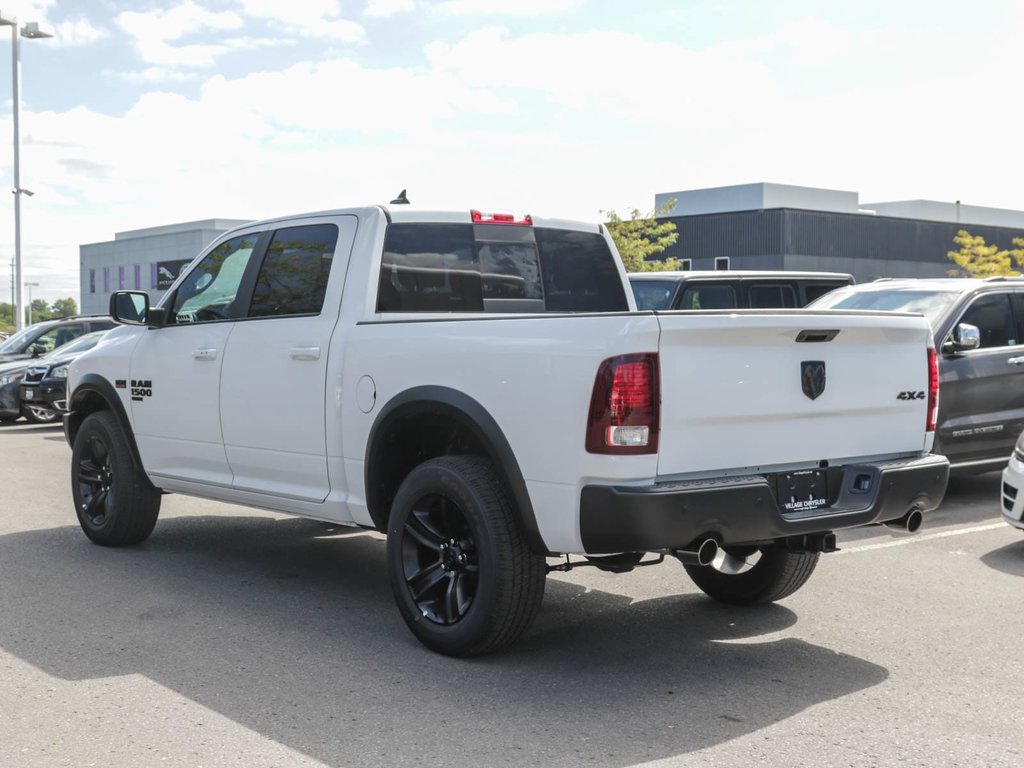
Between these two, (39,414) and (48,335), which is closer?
(39,414)

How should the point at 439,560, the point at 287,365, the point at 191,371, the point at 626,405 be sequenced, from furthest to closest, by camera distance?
the point at 191,371 < the point at 287,365 < the point at 439,560 < the point at 626,405

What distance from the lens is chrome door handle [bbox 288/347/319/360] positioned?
610cm

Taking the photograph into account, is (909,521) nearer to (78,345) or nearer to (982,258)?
(78,345)

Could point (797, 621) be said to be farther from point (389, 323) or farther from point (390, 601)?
point (389, 323)

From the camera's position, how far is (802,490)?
200 inches

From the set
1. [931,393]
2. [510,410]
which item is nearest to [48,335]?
[510,410]

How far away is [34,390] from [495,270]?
1379 cm

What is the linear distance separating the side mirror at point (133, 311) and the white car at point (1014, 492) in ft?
Answer: 17.8

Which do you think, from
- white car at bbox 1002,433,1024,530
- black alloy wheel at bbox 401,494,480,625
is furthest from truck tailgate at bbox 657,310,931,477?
white car at bbox 1002,433,1024,530

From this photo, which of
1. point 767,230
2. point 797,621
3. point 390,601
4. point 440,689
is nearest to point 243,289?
point 390,601

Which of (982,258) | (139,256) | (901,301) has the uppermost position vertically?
(139,256)

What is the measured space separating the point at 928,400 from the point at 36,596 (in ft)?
15.3

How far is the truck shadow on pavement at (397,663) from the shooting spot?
437cm

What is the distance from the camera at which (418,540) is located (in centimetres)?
548
